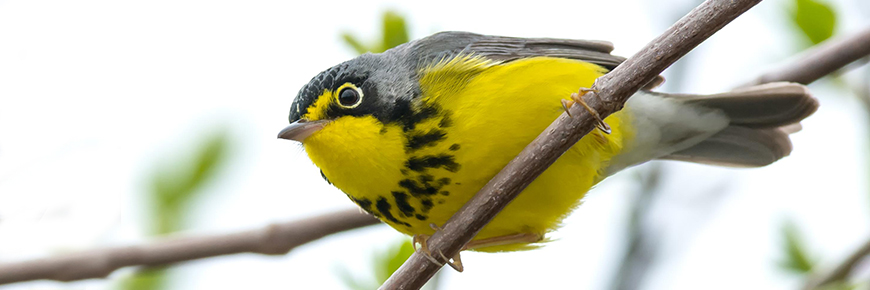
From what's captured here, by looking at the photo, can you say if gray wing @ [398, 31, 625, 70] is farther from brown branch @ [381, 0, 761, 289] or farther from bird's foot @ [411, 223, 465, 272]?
brown branch @ [381, 0, 761, 289]

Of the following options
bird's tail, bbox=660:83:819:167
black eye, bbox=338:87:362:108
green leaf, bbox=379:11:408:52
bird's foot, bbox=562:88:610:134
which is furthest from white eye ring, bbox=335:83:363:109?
bird's tail, bbox=660:83:819:167

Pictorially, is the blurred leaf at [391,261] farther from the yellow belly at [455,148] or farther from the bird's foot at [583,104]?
the bird's foot at [583,104]

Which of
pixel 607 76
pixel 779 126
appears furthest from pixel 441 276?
pixel 779 126

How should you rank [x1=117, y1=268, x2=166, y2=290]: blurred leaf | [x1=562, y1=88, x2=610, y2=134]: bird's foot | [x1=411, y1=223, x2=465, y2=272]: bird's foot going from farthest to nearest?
[x1=117, y1=268, x2=166, y2=290]: blurred leaf → [x1=411, y1=223, x2=465, y2=272]: bird's foot → [x1=562, y1=88, x2=610, y2=134]: bird's foot

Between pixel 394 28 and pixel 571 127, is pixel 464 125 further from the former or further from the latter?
pixel 394 28

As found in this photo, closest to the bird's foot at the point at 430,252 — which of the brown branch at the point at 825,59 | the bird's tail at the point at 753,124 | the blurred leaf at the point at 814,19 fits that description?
the bird's tail at the point at 753,124

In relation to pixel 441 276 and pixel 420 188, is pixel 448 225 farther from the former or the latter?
pixel 441 276
